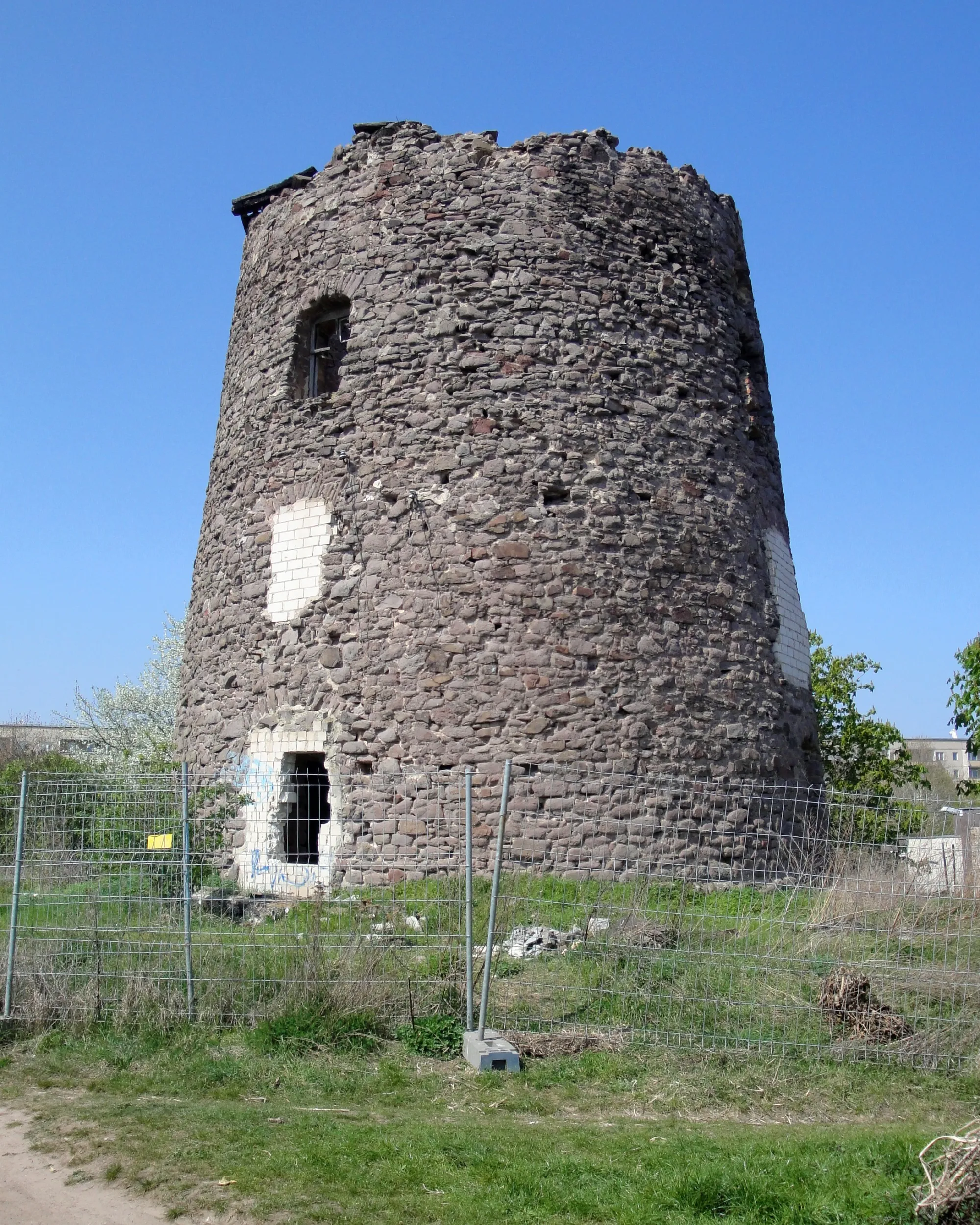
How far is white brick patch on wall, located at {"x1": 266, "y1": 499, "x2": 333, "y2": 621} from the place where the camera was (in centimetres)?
1188

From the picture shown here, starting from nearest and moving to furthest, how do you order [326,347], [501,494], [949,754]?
[501,494], [326,347], [949,754]

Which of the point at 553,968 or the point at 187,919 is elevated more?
the point at 187,919

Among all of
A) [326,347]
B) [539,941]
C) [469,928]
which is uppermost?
[326,347]

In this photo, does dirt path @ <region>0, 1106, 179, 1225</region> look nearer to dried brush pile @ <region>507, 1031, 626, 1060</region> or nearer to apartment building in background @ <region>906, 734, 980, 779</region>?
dried brush pile @ <region>507, 1031, 626, 1060</region>

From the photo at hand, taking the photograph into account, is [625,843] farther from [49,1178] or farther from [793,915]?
[49,1178]

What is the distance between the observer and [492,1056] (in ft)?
20.5

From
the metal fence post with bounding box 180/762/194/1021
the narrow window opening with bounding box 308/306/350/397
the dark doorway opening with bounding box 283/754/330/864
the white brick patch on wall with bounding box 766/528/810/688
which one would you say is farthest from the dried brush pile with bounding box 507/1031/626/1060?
the narrow window opening with bounding box 308/306/350/397

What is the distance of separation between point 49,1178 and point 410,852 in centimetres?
582

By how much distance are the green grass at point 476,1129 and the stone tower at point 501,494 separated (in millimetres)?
4633

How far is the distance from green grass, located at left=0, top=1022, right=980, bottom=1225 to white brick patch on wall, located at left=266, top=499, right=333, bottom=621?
5.81 m

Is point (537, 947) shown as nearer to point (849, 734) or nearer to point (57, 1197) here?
point (57, 1197)

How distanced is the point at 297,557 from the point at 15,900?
5558 millimetres

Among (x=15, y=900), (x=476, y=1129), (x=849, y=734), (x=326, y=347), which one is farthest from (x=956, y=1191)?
(x=849, y=734)

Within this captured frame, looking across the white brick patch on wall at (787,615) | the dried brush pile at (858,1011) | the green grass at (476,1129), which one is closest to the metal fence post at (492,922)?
the green grass at (476,1129)
